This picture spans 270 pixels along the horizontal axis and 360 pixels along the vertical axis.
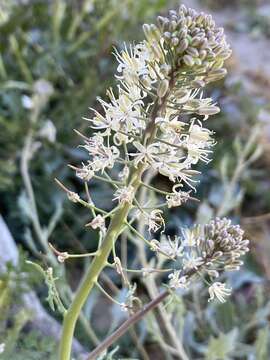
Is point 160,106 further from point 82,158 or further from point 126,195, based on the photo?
point 82,158

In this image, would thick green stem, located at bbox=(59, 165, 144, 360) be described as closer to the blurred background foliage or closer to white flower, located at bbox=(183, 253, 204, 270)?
white flower, located at bbox=(183, 253, 204, 270)

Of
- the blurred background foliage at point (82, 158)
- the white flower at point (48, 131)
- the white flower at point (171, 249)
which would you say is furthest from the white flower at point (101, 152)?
the white flower at point (48, 131)

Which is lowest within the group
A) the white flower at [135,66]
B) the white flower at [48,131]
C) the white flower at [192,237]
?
the white flower at [192,237]

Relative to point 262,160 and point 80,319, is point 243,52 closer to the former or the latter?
point 262,160

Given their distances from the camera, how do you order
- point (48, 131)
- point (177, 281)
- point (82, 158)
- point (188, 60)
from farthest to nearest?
point (82, 158) < point (48, 131) < point (177, 281) < point (188, 60)

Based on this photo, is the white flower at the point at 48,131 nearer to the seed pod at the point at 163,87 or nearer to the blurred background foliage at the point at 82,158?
the blurred background foliage at the point at 82,158

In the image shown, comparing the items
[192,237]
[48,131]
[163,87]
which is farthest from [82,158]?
[163,87]

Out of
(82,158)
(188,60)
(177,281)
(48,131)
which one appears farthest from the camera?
(82,158)

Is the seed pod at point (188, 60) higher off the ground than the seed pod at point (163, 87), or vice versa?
the seed pod at point (188, 60)

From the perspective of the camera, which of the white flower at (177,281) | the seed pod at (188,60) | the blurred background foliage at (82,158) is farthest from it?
the blurred background foliage at (82,158)
